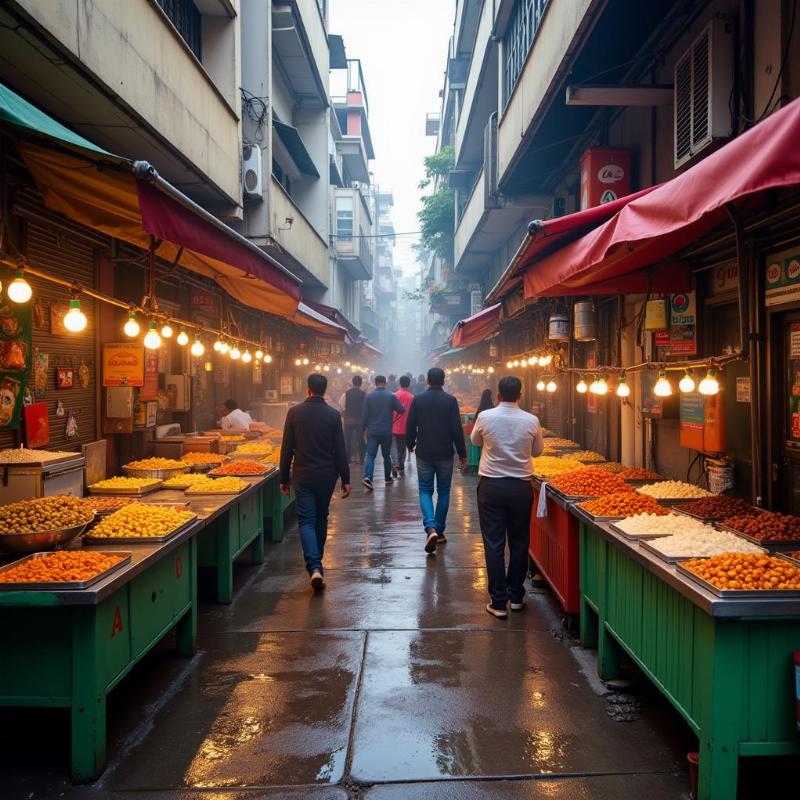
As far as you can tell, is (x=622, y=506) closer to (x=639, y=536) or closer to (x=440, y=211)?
(x=639, y=536)

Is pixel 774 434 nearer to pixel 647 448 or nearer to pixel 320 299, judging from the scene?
pixel 647 448

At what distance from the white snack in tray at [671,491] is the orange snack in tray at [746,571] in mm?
2180

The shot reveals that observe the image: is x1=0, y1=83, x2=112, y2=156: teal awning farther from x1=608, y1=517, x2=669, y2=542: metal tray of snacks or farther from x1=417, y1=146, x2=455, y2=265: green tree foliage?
x1=417, y1=146, x2=455, y2=265: green tree foliage

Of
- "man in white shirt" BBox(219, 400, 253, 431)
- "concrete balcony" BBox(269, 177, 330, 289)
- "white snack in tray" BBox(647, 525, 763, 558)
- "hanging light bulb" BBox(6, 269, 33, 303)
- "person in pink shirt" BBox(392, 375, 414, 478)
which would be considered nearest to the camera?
"white snack in tray" BBox(647, 525, 763, 558)

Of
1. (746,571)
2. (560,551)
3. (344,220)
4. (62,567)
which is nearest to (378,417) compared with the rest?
(560,551)

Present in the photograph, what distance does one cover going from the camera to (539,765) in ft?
12.4

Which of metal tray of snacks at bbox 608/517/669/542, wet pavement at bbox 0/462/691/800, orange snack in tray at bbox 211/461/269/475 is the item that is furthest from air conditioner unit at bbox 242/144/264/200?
metal tray of snacks at bbox 608/517/669/542

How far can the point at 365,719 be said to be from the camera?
14.3ft

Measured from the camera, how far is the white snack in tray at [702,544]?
409 cm

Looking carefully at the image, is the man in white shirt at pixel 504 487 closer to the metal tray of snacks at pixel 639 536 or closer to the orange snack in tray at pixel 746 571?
the metal tray of snacks at pixel 639 536

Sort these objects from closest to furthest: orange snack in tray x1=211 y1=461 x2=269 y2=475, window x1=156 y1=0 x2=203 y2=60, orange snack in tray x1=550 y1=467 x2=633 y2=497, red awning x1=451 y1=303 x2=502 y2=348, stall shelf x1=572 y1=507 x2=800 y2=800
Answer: stall shelf x1=572 y1=507 x2=800 y2=800, orange snack in tray x1=550 y1=467 x2=633 y2=497, orange snack in tray x1=211 y1=461 x2=269 y2=475, window x1=156 y1=0 x2=203 y2=60, red awning x1=451 y1=303 x2=502 y2=348

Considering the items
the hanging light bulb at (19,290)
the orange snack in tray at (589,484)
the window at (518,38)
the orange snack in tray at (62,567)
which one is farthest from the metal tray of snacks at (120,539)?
the window at (518,38)

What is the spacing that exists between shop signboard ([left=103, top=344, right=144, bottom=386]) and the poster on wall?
175 cm

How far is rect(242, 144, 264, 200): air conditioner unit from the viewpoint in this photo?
484 inches
